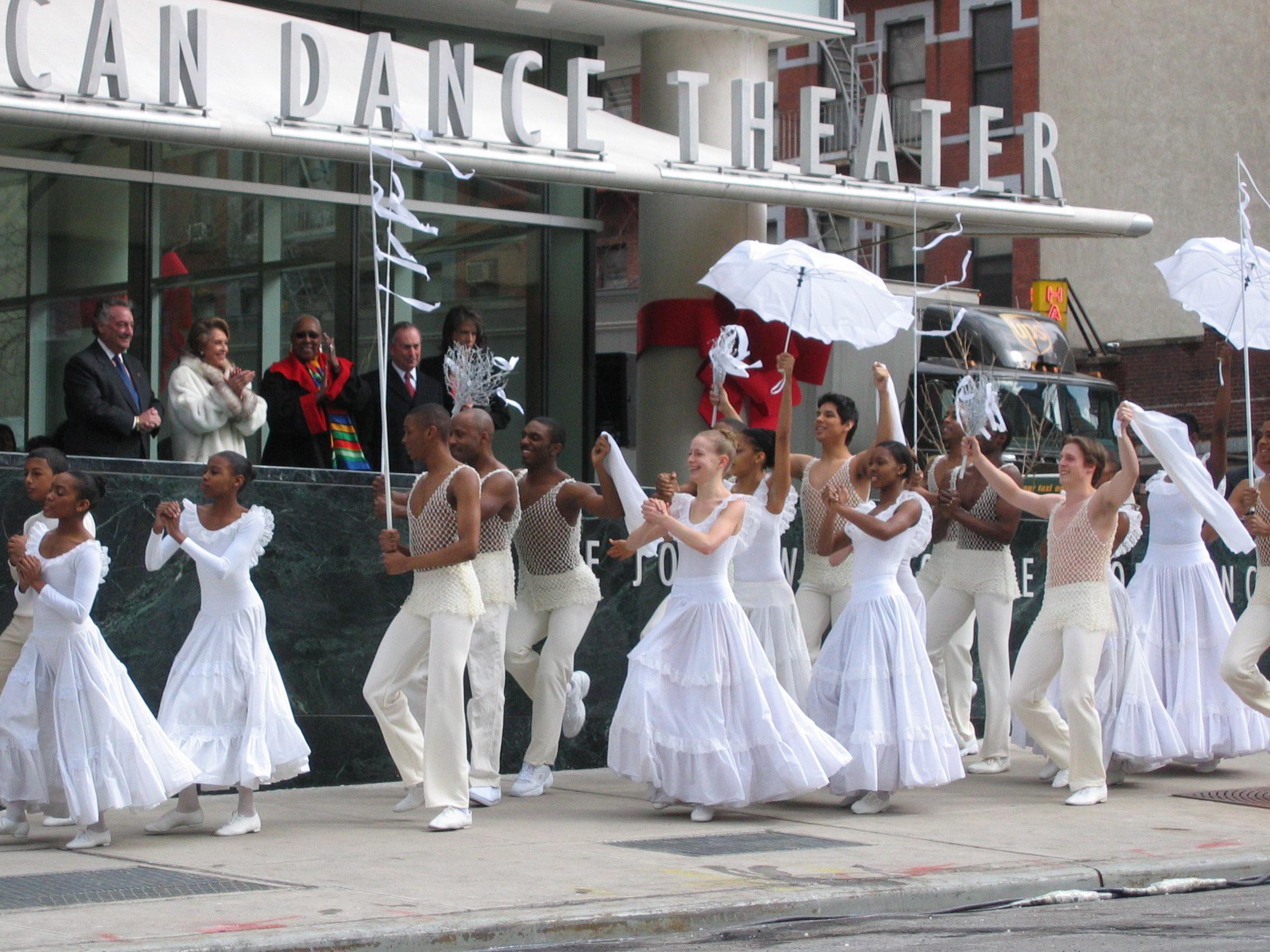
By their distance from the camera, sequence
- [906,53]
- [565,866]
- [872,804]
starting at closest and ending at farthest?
1. [565,866]
2. [872,804]
3. [906,53]

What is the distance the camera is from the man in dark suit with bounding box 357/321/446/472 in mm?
12586

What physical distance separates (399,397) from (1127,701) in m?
4.91

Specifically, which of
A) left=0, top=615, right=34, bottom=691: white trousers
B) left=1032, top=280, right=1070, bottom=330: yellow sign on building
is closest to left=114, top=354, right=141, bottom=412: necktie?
left=0, top=615, right=34, bottom=691: white trousers

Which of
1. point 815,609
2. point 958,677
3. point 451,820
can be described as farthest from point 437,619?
point 958,677

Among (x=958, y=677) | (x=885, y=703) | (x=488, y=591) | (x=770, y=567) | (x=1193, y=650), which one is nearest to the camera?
(x=885, y=703)

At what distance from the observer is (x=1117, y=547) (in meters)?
11.8

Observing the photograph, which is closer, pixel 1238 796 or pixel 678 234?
pixel 1238 796

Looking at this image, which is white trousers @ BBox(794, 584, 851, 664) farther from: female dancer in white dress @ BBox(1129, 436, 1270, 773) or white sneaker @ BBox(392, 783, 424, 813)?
white sneaker @ BBox(392, 783, 424, 813)

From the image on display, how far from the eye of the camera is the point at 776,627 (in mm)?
10742

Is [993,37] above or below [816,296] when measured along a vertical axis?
above

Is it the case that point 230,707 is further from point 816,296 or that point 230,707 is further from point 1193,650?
point 1193,650

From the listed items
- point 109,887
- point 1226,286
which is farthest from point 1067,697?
point 109,887

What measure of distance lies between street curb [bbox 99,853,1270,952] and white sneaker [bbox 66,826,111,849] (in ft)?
7.70

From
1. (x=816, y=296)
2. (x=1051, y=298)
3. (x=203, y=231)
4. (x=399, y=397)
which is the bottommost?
(x=399, y=397)
